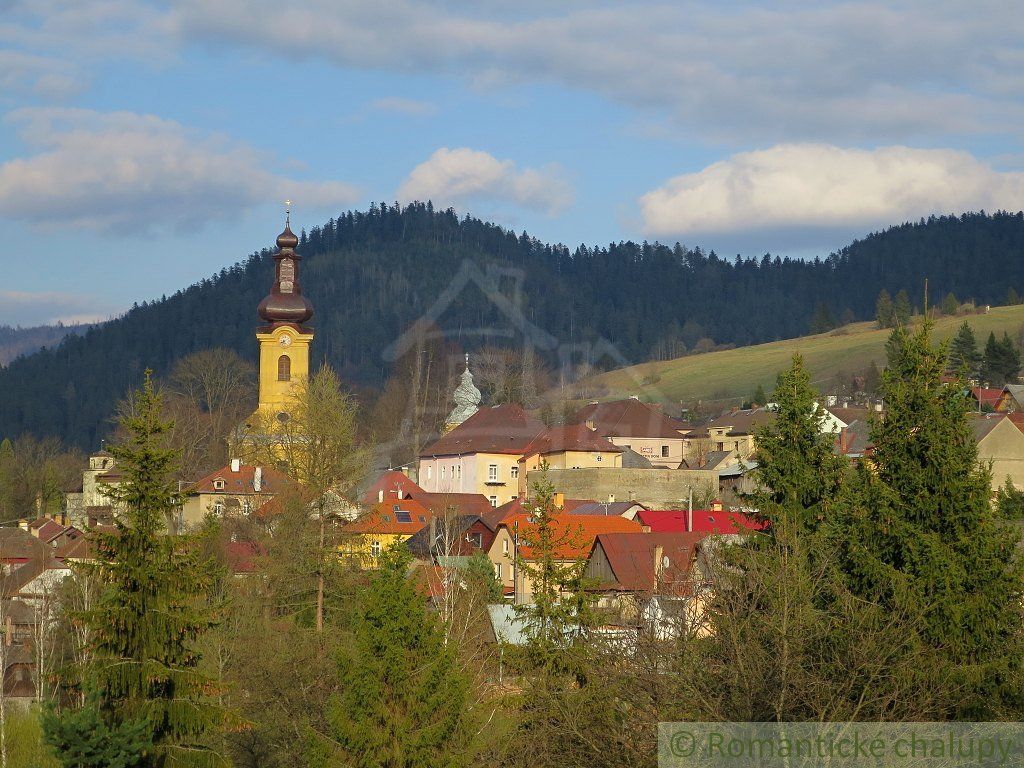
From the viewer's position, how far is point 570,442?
72375mm

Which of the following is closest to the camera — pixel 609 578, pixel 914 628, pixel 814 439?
pixel 914 628

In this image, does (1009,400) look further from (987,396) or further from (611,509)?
(611,509)

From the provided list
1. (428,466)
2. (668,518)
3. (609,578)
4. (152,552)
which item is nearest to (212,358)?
(428,466)

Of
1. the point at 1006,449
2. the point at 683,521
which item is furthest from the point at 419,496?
the point at 1006,449

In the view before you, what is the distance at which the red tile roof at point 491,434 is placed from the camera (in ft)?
251

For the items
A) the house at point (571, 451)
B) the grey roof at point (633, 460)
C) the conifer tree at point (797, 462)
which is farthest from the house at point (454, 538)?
the conifer tree at point (797, 462)

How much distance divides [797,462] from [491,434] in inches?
2046

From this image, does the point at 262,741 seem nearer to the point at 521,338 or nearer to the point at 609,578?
the point at 609,578

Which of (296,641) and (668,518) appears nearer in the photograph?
(296,641)

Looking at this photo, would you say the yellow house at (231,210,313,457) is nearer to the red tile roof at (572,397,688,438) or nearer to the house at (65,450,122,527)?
the house at (65,450,122,527)

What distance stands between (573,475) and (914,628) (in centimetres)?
4813

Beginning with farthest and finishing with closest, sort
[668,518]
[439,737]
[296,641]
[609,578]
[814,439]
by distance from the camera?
[668,518] < [609,578] < [296,641] < [814,439] < [439,737]

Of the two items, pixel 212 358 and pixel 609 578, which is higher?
pixel 212 358

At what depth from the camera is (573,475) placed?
65.3m
